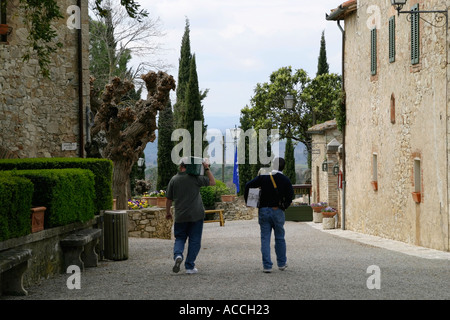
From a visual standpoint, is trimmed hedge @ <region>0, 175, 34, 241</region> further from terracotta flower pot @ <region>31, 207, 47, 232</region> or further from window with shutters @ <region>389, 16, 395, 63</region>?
window with shutters @ <region>389, 16, 395, 63</region>

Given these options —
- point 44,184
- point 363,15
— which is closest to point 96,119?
point 363,15

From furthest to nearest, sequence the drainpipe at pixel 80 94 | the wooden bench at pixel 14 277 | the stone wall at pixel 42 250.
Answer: the drainpipe at pixel 80 94 < the stone wall at pixel 42 250 < the wooden bench at pixel 14 277

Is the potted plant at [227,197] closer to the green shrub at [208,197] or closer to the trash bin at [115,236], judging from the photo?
the green shrub at [208,197]

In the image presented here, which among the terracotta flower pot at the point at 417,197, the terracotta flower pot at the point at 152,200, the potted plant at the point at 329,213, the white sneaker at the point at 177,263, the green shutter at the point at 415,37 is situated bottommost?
the potted plant at the point at 329,213

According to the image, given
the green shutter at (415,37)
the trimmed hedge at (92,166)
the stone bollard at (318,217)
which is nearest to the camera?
the trimmed hedge at (92,166)

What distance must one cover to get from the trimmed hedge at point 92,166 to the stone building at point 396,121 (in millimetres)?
7438

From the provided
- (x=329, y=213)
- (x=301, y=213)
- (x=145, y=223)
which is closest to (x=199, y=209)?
(x=145, y=223)

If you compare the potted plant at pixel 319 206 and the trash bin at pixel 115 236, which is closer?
the trash bin at pixel 115 236

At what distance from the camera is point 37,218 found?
29.8 ft

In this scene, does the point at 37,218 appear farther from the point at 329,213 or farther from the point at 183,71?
the point at 183,71

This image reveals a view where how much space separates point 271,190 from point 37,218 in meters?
3.25

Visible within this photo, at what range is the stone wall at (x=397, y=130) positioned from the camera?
613 inches

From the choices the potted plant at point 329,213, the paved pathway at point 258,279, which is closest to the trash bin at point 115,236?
the paved pathway at point 258,279

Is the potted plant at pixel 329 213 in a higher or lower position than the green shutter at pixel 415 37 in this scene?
lower
